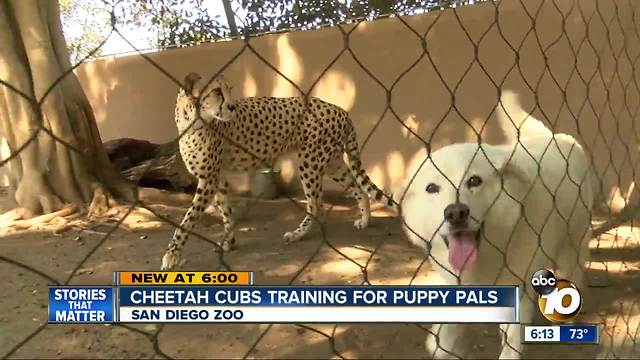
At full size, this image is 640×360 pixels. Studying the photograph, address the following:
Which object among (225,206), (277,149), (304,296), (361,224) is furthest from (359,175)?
(304,296)

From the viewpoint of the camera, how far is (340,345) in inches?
92.7

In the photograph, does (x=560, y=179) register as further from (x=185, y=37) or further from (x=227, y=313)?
(x=185, y=37)

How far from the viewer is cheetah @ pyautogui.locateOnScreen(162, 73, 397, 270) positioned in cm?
367

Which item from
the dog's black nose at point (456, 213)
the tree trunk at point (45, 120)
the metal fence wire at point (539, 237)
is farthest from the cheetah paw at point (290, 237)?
the dog's black nose at point (456, 213)

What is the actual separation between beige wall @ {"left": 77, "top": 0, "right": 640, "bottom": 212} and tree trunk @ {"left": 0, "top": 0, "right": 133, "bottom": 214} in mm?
1257

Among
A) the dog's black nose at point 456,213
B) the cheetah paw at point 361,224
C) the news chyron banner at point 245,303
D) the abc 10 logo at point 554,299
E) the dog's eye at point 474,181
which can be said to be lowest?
the abc 10 logo at point 554,299

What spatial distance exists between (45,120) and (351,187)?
2128 millimetres

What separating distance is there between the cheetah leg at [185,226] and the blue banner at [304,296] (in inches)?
79.1

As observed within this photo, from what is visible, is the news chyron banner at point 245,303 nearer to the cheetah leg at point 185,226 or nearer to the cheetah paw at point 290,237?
the cheetah leg at point 185,226

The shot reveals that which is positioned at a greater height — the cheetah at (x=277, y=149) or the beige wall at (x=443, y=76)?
the beige wall at (x=443, y=76)

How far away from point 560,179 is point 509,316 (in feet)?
2.64

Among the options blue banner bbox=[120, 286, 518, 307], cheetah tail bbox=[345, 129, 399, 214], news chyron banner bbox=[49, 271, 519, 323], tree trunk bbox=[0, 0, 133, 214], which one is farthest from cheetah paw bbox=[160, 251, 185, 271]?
blue banner bbox=[120, 286, 518, 307]

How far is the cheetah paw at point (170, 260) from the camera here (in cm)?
335

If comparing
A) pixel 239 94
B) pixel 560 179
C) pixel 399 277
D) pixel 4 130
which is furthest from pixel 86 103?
pixel 560 179
